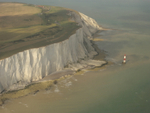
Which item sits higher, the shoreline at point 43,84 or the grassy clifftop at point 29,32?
the grassy clifftop at point 29,32

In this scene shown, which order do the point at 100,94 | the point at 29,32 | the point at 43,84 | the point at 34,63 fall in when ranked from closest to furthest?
the point at 100,94
the point at 43,84
the point at 34,63
the point at 29,32

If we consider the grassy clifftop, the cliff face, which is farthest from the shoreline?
the grassy clifftop

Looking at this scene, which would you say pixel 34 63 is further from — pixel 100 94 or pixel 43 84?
pixel 100 94

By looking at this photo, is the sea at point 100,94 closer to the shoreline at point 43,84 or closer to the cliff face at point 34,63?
the shoreline at point 43,84

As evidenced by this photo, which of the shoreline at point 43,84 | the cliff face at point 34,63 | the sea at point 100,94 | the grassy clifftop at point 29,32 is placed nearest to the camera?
the sea at point 100,94

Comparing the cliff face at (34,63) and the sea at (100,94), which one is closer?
the sea at (100,94)

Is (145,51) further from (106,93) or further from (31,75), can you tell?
(31,75)

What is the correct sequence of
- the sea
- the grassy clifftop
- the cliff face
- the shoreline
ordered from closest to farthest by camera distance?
the sea → the shoreline → the cliff face → the grassy clifftop

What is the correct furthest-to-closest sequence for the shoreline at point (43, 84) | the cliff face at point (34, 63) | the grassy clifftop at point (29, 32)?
the grassy clifftop at point (29, 32) < the cliff face at point (34, 63) < the shoreline at point (43, 84)

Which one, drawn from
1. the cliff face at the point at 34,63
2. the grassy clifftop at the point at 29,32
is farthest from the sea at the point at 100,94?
the grassy clifftop at the point at 29,32

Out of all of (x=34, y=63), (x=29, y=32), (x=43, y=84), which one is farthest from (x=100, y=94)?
(x=29, y=32)

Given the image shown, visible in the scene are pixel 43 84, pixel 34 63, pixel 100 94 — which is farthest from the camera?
pixel 34 63

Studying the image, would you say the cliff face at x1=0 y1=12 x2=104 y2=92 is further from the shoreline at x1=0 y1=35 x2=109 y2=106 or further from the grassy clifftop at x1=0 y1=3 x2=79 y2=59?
the grassy clifftop at x1=0 y1=3 x2=79 y2=59
